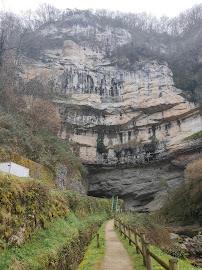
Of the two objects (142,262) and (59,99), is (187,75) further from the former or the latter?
(142,262)

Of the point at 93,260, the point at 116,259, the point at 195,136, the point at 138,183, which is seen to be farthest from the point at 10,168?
the point at 195,136

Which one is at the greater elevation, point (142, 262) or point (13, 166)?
point (13, 166)

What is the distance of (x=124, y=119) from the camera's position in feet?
117

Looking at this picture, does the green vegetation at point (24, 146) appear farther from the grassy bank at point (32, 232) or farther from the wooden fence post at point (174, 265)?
the wooden fence post at point (174, 265)

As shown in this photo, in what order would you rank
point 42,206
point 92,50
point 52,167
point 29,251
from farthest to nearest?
point 92,50
point 52,167
point 42,206
point 29,251

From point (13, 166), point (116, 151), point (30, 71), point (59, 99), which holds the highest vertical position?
point (30, 71)

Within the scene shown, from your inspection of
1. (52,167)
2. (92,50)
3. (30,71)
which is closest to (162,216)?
(52,167)

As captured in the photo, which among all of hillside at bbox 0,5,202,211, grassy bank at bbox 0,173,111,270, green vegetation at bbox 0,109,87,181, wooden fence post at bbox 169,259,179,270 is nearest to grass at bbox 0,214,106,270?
grassy bank at bbox 0,173,111,270

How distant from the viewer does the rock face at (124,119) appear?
3362 centimetres

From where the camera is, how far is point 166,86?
1399 inches

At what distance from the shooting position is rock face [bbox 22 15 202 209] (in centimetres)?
3362

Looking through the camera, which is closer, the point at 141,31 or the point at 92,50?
the point at 92,50

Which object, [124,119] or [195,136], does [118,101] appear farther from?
[195,136]

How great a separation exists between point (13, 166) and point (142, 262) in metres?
8.93
